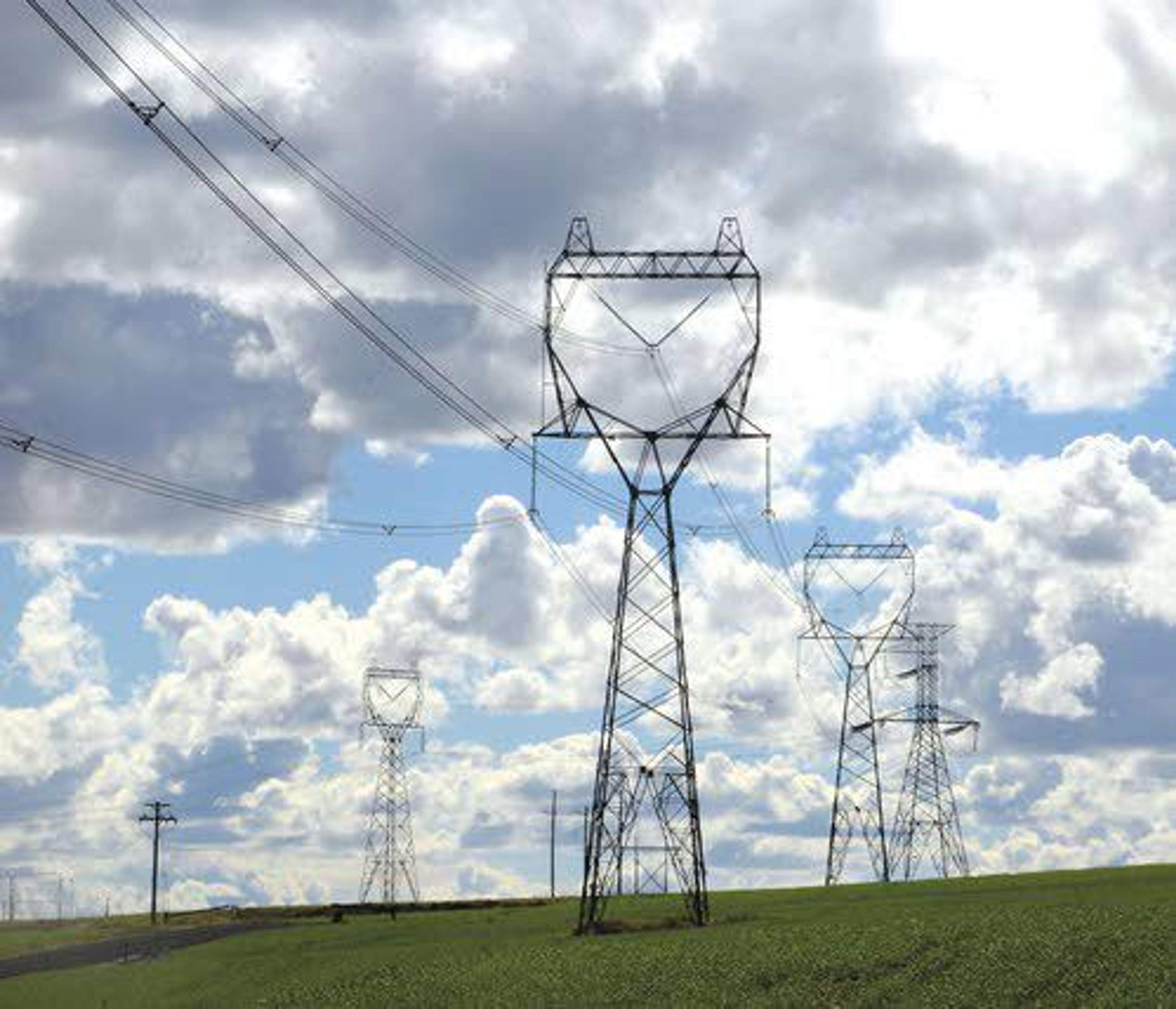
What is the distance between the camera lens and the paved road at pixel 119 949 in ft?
352

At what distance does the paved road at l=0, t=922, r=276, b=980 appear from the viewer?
107375 mm

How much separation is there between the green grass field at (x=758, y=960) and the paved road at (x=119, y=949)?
4.78m

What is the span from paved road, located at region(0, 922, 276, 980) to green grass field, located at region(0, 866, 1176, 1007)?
4779 millimetres

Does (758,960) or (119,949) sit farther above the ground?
(119,949)

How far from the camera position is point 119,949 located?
119 metres

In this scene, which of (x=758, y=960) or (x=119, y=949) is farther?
(x=119, y=949)

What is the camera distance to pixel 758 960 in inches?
2630

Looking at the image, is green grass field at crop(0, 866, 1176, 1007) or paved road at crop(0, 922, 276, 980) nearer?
green grass field at crop(0, 866, 1176, 1007)

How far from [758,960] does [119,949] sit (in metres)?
62.5

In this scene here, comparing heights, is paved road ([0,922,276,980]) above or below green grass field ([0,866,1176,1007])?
above

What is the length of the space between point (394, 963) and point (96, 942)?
56554 millimetres

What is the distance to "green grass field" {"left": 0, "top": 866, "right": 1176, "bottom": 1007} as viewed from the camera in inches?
2272

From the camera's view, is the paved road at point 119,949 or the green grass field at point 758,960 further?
the paved road at point 119,949

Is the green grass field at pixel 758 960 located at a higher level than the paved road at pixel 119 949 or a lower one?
lower
